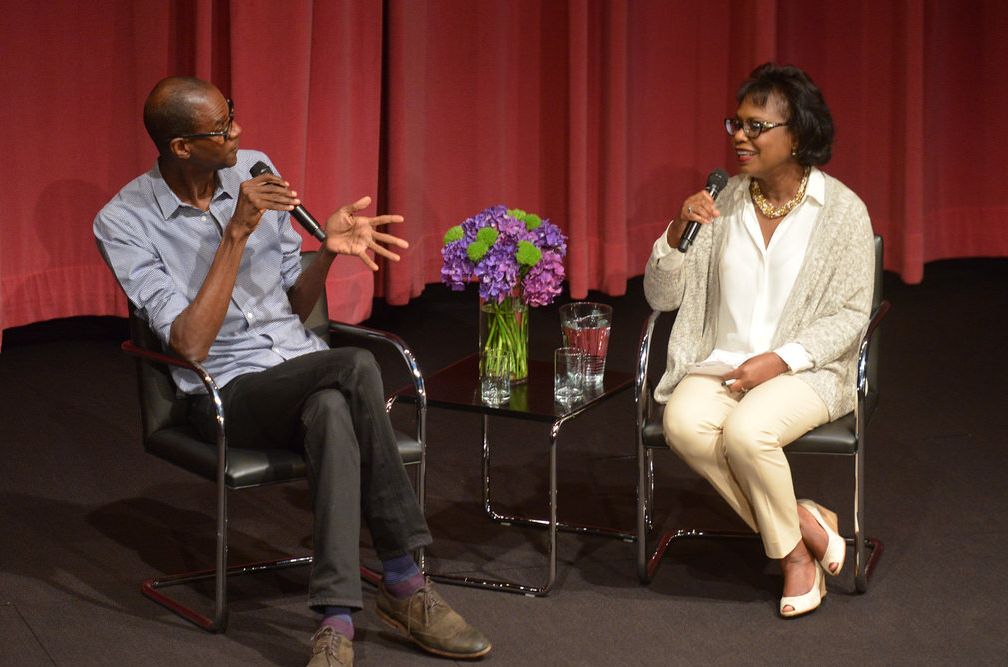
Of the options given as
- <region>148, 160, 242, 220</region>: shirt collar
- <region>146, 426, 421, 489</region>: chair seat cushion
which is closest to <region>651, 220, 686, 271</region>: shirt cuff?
<region>146, 426, 421, 489</region>: chair seat cushion

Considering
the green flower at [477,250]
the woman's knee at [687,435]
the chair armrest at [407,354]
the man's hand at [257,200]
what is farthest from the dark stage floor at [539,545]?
the man's hand at [257,200]

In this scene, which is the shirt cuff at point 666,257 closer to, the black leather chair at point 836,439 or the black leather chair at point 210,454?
the black leather chair at point 836,439

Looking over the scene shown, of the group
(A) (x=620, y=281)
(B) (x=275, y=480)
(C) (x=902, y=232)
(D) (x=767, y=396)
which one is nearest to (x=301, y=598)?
(B) (x=275, y=480)

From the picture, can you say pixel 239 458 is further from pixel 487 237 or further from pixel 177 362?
pixel 487 237

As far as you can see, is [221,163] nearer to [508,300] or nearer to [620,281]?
[508,300]

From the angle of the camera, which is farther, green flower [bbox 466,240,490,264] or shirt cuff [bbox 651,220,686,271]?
shirt cuff [bbox 651,220,686,271]

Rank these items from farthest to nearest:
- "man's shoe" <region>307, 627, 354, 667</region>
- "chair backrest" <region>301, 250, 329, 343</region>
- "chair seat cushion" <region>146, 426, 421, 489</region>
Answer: "chair backrest" <region>301, 250, 329, 343</region>
"chair seat cushion" <region>146, 426, 421, 489</region>
"man's shoe" <region>307, 627, 354, 667</region>

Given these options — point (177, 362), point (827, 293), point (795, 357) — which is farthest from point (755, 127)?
point (177, 362)

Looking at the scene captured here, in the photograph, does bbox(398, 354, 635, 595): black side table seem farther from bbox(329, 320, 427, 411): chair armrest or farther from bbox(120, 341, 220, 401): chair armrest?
bbox(120, 341, 220, 401): chair armrest

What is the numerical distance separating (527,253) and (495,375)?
0.31 metres

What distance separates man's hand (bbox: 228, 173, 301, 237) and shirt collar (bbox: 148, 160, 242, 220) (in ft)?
0.68

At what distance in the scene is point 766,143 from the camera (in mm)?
3285

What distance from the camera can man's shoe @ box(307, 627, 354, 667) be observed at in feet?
9.13

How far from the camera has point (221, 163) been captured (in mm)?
3162
